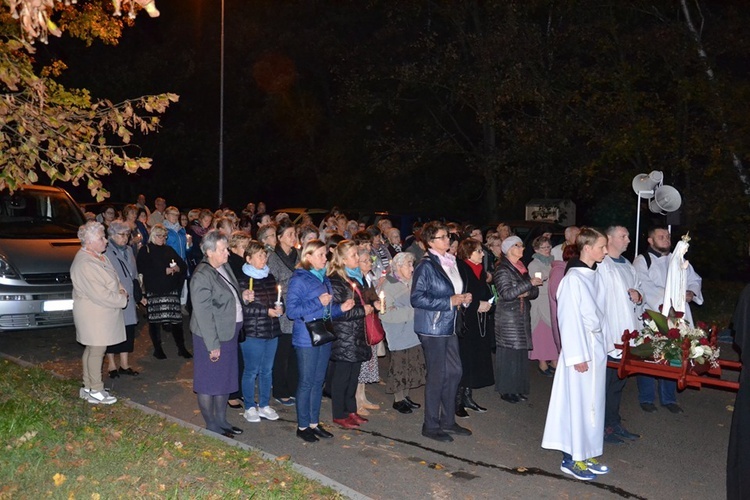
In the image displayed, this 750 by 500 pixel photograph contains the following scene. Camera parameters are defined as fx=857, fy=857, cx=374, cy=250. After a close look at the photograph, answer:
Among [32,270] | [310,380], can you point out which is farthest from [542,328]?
[32,270]

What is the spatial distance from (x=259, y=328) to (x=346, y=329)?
34.3 inches

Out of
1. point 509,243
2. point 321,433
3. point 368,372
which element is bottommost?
point 321,433

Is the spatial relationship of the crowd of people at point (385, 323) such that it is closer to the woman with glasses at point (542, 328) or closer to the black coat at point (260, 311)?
the black coat at point (260, 311)

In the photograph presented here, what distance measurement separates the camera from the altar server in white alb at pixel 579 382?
287 inches

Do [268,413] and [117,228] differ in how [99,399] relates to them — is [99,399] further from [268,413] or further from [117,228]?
[117,228]

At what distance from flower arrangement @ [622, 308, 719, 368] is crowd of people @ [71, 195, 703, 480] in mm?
321

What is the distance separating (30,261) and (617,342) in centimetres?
797

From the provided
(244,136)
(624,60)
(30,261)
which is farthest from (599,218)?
(244,136)

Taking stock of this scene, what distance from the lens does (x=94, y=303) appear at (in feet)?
28.9

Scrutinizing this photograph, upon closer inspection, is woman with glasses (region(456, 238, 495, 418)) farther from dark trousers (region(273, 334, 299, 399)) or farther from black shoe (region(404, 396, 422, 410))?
dark trousers (region(273, 334, 299, 399))

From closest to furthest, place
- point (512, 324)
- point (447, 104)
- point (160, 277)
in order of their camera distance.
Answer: point (512, 324)
point (160, 277)
point (447, 104)

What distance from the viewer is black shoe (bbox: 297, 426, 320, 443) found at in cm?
800

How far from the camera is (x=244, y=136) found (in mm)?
40719

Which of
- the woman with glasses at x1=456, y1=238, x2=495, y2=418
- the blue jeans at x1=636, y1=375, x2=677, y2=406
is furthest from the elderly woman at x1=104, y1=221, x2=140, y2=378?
the blue jeans at x1=636, y1=375, x2=677, y2=406
